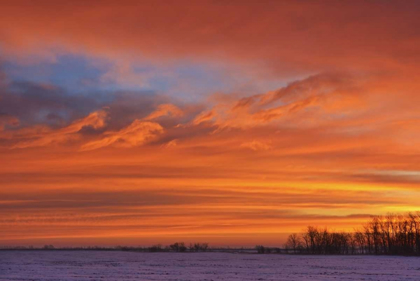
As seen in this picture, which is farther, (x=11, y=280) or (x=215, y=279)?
(x=215, y=279)

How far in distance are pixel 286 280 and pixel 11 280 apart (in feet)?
136

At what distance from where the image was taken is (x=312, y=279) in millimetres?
81562

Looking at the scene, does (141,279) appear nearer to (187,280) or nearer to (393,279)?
(187,280)

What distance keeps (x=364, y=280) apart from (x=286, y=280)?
1181 centimetres

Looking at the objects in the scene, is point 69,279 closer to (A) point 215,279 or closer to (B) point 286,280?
(A) point 215,279

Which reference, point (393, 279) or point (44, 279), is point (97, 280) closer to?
point (44, 279)

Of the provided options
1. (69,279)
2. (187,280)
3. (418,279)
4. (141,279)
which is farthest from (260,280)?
(69,279)

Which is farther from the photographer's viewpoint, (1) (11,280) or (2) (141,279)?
(2) (141,279)

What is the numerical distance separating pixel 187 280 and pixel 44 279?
876 inches

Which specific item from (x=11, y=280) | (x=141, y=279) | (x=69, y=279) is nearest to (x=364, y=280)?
(x=141, y=279)

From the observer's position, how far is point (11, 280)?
252ft

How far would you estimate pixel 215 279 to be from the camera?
270 ft

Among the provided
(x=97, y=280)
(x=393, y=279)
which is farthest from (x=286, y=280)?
(x=97, y=280)

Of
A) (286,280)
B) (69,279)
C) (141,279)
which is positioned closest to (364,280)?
(286,280)
